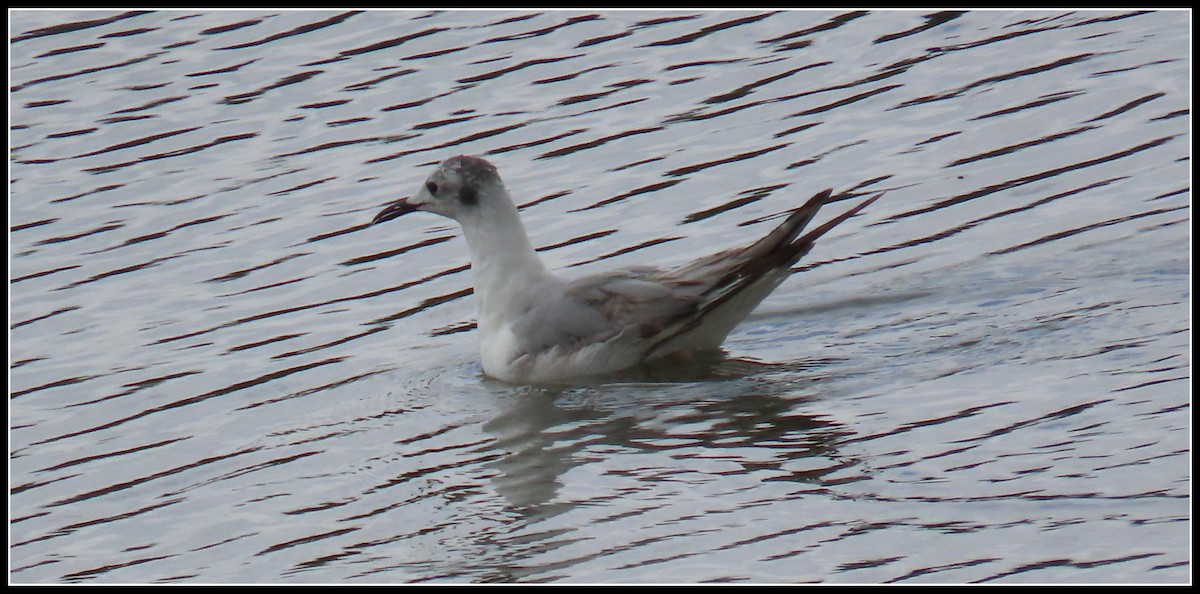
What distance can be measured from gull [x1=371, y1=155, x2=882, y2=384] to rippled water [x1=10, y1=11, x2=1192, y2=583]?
227 millimetres

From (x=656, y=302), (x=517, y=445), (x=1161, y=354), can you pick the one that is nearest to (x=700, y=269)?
(x=656, y=302)

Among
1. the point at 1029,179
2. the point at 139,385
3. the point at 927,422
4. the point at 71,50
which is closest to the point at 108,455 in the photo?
the point at 139,385

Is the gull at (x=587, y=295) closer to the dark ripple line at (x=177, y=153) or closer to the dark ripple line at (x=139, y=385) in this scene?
the dark ripple line at (x=139, y=385)

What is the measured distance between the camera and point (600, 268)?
11.0m

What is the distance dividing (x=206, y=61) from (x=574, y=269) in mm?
5742

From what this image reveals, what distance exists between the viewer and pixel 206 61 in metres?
15.8

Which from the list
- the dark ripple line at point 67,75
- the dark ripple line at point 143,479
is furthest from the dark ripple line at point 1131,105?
the dark ripple line at point 67,75

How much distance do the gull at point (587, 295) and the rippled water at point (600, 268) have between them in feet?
0.75

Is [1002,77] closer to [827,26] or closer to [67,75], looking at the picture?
[827,26]

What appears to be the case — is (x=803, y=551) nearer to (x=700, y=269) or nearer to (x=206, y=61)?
(x=700, y=269)

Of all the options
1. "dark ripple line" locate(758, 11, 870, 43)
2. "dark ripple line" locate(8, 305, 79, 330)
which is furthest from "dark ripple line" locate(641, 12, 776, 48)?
"dark ripple line" locate(8, 305, 79, 330)

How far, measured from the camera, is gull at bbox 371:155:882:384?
9.34 metres

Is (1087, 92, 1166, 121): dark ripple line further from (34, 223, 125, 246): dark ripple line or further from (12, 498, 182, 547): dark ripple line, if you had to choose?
(12, 498, 182, 547): dark ripple line

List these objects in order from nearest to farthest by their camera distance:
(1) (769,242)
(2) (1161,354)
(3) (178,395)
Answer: (2) (1161,354) < (1) (769,242) < (3) (178,395)
